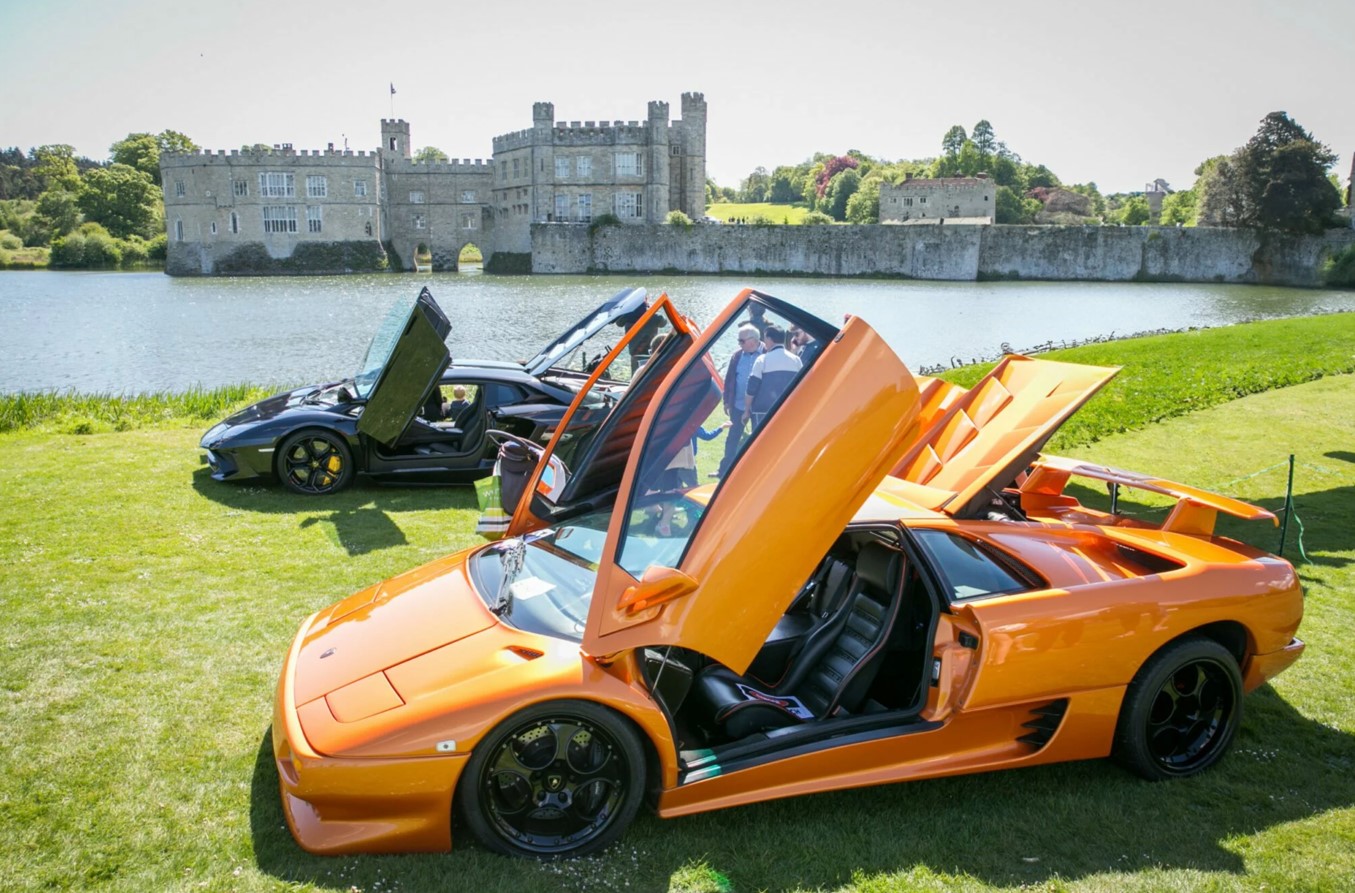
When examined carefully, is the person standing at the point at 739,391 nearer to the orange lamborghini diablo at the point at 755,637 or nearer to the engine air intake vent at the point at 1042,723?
the orange lamborghini diablo at the point at 755,637

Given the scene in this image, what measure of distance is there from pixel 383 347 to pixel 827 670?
707 centimetres

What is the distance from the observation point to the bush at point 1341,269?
68.8m

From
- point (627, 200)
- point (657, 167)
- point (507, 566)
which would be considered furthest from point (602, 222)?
point (507, 566)

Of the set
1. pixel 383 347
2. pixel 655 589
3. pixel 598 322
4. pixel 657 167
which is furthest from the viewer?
pixel 657 167

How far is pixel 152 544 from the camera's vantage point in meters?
7.84

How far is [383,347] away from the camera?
33.1 ft

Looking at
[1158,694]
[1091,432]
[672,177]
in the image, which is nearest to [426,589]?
[1158,694]

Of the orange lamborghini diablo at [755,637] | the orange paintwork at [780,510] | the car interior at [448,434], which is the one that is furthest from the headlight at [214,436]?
the orange paintwork at [780,510]

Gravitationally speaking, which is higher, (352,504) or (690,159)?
(690,159)

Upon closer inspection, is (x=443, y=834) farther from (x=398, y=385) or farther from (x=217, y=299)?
(x=217, y=299)

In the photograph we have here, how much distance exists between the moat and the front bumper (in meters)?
2.41

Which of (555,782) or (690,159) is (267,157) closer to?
(690,159)

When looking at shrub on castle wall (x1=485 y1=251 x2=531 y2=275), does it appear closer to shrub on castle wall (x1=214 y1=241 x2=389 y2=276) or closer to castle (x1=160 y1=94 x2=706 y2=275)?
castle (x1=160 y1=94 x2=706 y2=275)

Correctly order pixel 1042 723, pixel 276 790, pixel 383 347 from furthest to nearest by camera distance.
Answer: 1. pixel 383 347
2. pixel 1042 723
3. pixel 276 790
